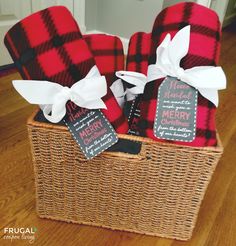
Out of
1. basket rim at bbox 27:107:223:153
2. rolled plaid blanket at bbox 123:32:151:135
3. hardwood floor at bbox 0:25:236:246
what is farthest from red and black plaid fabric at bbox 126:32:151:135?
hardwood floor at bbox 0:25:236:246

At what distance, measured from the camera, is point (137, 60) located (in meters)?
0.76

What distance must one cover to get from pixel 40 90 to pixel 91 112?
0.35ft

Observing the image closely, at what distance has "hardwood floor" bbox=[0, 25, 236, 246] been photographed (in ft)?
2.33

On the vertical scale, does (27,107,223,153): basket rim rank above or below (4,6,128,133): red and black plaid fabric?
below

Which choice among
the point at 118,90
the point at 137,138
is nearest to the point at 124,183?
the point at 137,138

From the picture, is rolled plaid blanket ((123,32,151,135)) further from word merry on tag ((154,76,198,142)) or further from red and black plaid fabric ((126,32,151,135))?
word merry on tag ((154,76,198,142))

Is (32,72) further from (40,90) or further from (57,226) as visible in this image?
(57,226)

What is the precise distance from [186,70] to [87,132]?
0.23 meters

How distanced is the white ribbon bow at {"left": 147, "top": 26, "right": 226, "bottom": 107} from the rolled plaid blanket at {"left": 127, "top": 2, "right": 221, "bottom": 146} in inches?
0.6

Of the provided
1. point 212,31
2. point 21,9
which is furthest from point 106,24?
point 212,31

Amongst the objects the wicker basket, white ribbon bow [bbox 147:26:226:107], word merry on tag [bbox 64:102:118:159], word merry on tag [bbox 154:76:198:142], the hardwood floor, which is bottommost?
the hardwood floor

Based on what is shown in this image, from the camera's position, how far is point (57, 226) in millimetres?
732

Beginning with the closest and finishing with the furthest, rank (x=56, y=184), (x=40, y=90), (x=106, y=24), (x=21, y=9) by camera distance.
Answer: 1. (x=40, y=90)
2. (x=56, y=184)
3. (x=21, y=9)
4. (x=106, y=24)

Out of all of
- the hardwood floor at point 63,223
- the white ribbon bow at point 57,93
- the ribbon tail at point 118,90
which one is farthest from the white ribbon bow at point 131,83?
the hardwood floor at point 63,223
